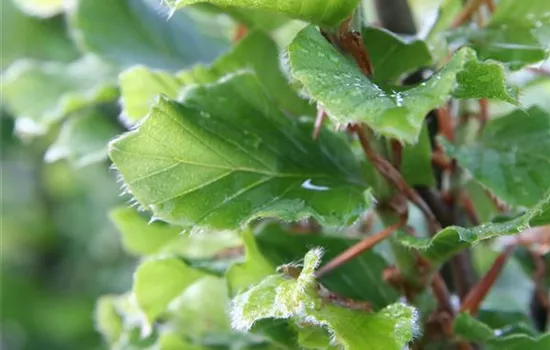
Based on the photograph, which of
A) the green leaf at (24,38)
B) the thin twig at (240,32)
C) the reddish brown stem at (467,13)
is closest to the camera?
the reddish brown stem at (467,13)

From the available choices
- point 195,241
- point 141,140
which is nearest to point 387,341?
point 141,140

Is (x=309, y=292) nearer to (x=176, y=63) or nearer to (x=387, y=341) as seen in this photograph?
(x=387, y=341)

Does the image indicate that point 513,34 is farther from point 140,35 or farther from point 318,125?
point 140,35

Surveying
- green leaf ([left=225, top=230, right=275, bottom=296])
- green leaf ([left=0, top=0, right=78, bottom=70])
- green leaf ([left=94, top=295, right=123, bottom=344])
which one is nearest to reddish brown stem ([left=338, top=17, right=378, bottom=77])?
green leaf ([left=225, top=230, right=275, bottom=296])

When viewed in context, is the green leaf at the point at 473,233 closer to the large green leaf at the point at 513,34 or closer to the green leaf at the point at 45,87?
the large green leaf at the point at 513,34

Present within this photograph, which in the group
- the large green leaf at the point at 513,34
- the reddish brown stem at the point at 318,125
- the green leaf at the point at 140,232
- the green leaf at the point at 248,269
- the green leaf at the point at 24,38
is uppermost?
the large green leaf at the point at 513,34

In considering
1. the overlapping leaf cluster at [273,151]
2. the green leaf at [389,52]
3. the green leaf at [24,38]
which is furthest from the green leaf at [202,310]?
the green leaf at [24,38]
